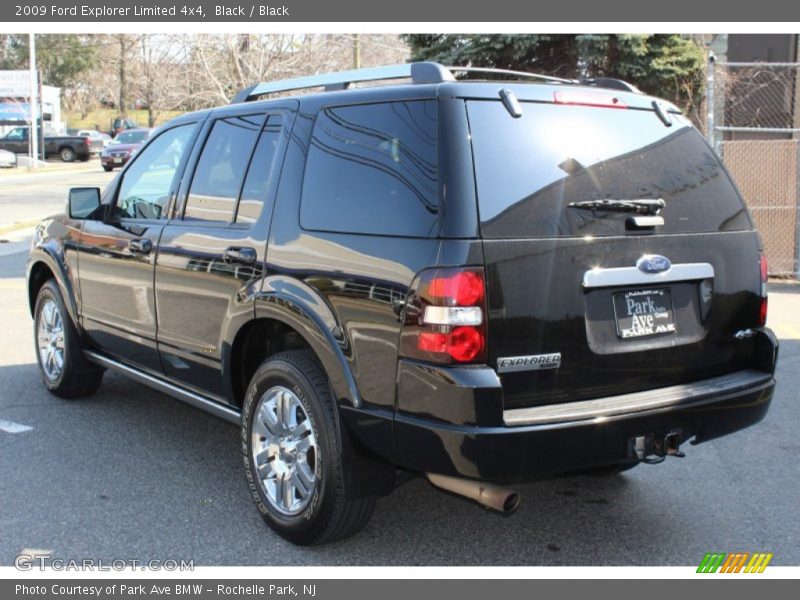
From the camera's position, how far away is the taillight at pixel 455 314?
120 inches

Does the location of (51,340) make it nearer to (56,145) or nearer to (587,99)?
(587,99)

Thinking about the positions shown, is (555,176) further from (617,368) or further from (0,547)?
(0,547)

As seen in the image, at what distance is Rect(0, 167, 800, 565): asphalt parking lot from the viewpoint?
3746 mm

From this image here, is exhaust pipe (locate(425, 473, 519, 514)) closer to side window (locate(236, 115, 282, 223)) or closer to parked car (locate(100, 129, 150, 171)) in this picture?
side window (locate(236, 115, 282, 223))

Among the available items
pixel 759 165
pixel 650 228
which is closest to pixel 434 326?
pixel 650 228

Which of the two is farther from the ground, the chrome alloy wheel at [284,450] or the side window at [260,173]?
the side window at [260,173]

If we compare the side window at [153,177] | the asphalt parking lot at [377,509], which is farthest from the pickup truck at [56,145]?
the side window at [153,177]

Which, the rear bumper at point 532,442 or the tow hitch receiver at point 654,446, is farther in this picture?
the tow hitch receiver at point 654,446

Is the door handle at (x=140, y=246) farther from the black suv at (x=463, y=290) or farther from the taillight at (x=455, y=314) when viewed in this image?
the taillight at (x=455, y=314)

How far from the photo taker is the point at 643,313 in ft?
11.4

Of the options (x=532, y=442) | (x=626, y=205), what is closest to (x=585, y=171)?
(x=626, y=205)

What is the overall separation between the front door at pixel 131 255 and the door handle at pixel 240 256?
0.78m

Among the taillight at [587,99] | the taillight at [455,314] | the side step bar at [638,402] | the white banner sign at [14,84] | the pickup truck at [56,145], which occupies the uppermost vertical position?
the white banner sign at [14,84]

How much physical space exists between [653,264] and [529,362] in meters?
0.71
